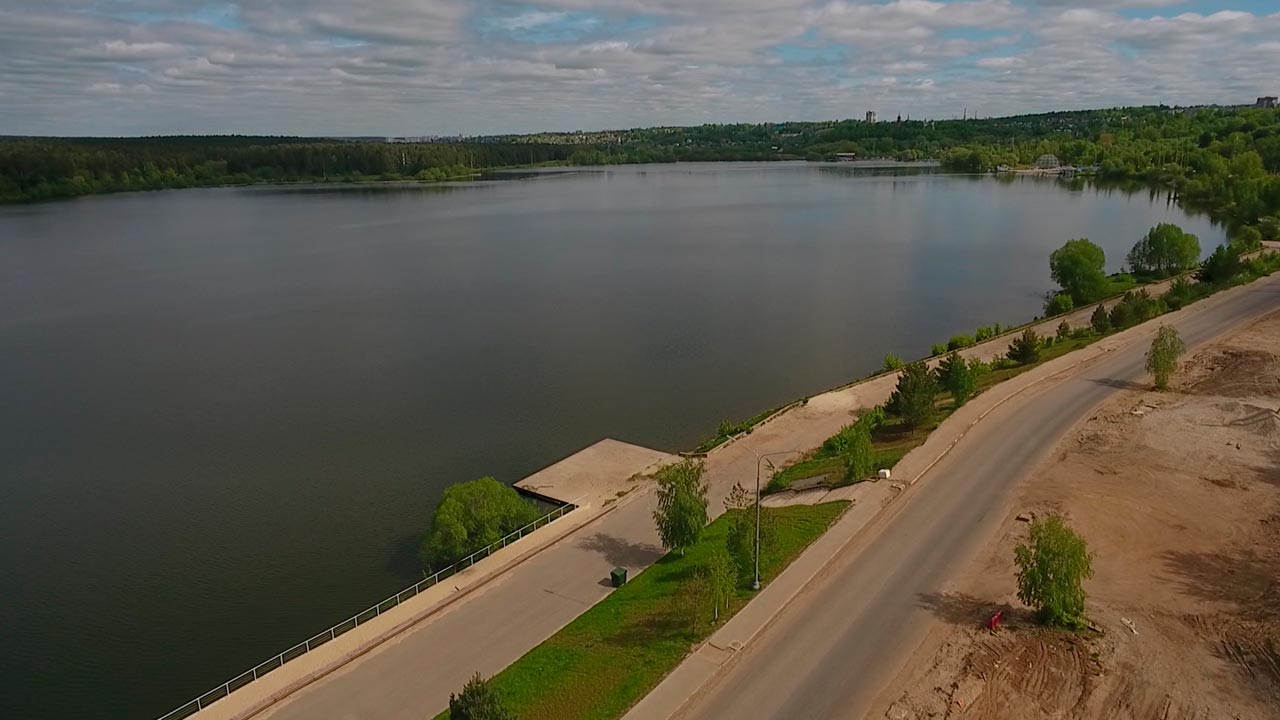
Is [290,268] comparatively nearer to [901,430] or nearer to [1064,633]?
[901,430]

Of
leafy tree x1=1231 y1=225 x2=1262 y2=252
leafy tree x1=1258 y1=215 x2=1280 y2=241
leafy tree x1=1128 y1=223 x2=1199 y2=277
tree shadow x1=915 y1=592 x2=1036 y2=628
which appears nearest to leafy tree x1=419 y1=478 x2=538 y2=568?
tree shadow x1=915 y1=592 x2=1036 y2=628

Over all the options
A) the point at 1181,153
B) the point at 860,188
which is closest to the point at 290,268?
the point at 860,188

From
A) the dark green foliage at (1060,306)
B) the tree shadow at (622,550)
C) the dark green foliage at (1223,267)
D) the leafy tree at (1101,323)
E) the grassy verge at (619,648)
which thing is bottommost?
the tree shadow at (622,550)

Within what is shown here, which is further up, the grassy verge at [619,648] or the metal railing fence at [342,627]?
the grassy verge at [619,648]

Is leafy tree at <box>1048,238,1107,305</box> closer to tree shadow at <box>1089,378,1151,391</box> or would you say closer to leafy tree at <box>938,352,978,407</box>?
tree shadow at <box>1089,378,1151,391</box>

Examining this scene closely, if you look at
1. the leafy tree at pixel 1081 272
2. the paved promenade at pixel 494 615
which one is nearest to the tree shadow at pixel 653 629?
the paved promenade at pixel 494 615

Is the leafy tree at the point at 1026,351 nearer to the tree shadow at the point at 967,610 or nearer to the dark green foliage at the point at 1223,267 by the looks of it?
the tree shadow at the point at 967,610
